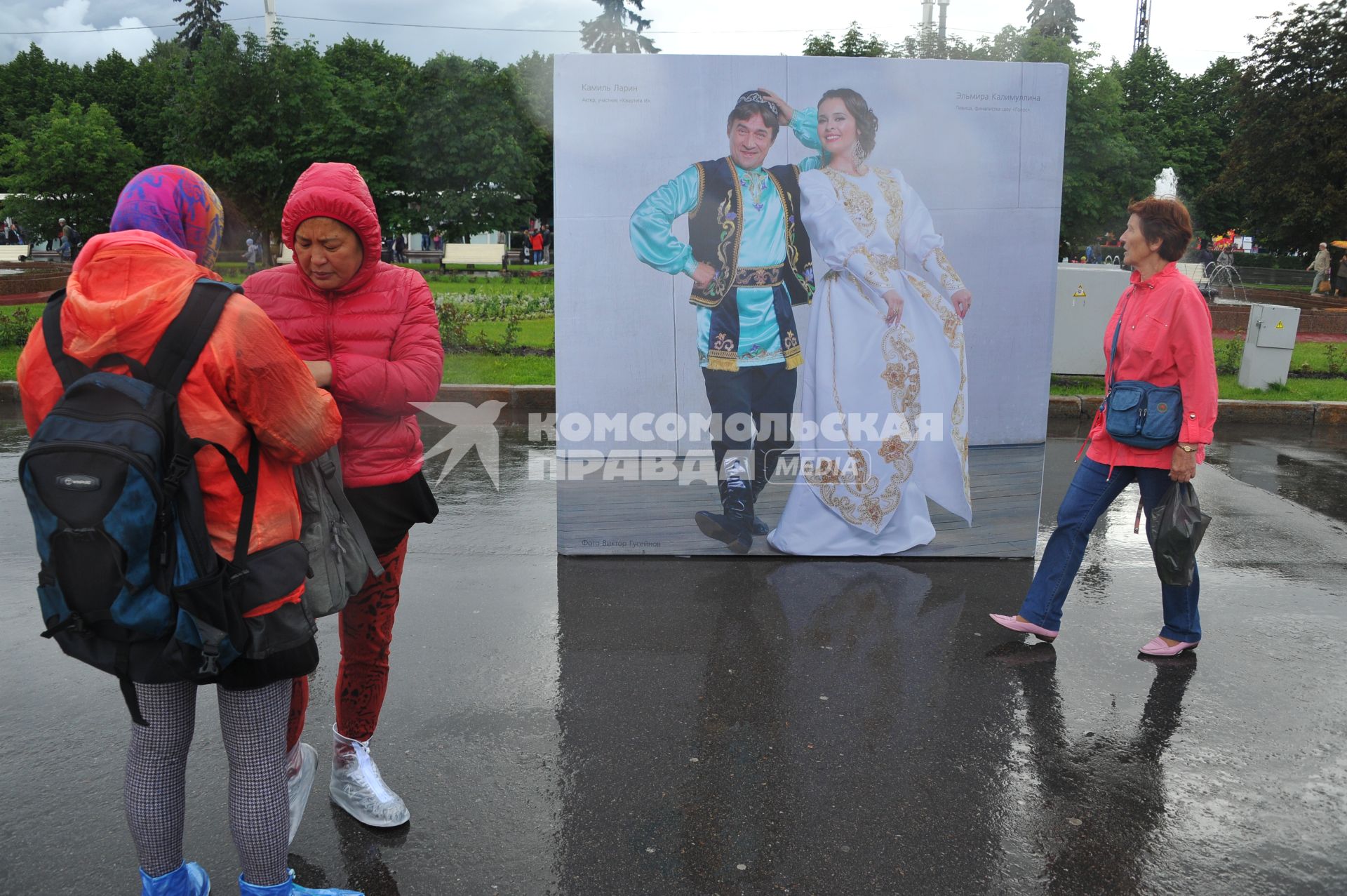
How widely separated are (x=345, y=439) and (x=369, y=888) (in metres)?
1.17

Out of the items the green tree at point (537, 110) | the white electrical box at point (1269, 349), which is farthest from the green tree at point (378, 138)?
the white electrical box at point (1269, 349)

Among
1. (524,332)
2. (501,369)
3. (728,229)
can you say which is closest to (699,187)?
(728,229)

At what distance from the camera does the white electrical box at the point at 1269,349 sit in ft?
40.8

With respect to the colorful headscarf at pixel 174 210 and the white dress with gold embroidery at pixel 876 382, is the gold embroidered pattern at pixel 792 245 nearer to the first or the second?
the white dress with gold embroidery at pixel 876 382

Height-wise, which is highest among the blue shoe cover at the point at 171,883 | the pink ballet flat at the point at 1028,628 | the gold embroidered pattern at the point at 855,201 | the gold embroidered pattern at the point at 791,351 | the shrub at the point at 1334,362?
the gold embroidered pattern at the point at 855,201

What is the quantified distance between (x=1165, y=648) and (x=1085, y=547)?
535mm

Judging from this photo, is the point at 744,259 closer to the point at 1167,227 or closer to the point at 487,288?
the point at 1167,227

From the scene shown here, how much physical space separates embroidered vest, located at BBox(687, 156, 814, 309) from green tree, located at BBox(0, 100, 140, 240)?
31.8m

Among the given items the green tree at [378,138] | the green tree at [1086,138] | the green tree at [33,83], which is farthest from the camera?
the green tree at [33,83]

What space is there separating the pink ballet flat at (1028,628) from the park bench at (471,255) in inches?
1229

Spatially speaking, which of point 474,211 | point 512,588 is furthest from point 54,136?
point 512,588

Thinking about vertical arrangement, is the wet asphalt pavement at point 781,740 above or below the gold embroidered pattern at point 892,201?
below

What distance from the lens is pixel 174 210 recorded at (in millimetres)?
2387

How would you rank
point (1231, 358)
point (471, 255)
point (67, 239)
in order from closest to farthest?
1. point (1231, 358)
2. point (67, 239)
3. point (471, 255)
